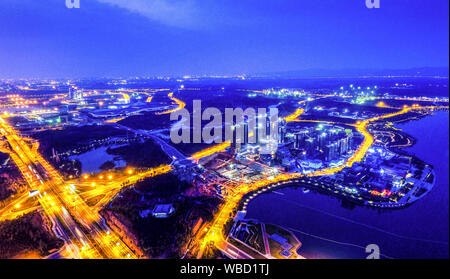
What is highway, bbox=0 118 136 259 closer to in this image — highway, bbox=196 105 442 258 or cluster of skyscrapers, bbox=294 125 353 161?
highway, bbox=196 105 442 258

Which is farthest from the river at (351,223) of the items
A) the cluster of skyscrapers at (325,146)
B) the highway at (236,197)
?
the cluster of skyscrapers at (325,146)

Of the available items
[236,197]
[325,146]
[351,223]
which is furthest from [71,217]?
[325,146]

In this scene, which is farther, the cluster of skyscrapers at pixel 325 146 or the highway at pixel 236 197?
the cluster of skyscrapers at pixel 325 146

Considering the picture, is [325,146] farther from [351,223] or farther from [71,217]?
[71,217]

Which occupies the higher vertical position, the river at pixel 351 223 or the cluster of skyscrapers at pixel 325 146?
the cluster of skyscrapers at pixel 325 146

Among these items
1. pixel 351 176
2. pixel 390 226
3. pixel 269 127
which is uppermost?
pixel 269 127

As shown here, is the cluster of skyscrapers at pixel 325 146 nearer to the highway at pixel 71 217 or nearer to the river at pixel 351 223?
the river at pixel 351 223

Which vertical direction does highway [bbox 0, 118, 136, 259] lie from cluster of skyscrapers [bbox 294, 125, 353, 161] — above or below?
below

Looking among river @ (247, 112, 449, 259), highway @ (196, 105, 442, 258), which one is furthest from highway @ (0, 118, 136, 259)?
river @ (247, 112, 449, 259)

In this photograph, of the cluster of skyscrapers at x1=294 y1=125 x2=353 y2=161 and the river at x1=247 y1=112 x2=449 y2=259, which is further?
the cluster of skyscrapers at x1=294 y1=125 x2=353 y2=161

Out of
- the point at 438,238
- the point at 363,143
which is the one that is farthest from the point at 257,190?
the point at 363,143
